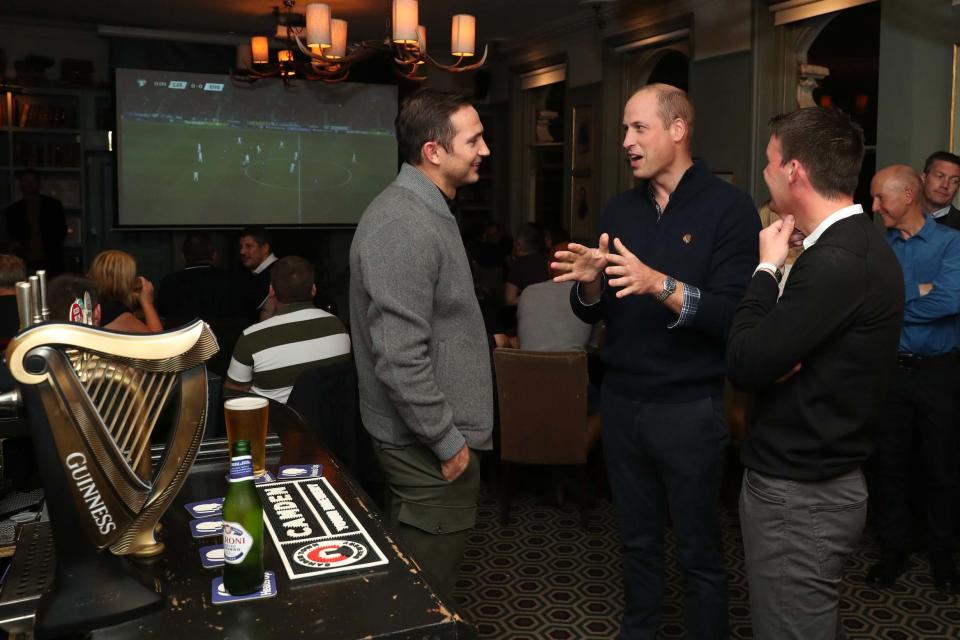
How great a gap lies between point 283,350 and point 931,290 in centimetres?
248

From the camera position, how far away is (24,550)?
4.33 feet

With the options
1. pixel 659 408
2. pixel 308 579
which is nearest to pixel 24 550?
pixel 308 579

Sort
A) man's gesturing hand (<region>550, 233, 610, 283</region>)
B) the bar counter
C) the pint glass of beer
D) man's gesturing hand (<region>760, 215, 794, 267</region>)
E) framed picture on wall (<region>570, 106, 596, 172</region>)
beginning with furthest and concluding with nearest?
framed picture on wall (<region>570, 106, 596, 172</region>)
man's gesturing hand (<region>550, 233, 610, 283</region>)
man's gesturing hand (<region>760, 215, 794, 267</region>)
the pint glass of beer
the bar counter

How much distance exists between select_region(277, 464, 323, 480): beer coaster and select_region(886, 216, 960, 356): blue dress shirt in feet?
7.96

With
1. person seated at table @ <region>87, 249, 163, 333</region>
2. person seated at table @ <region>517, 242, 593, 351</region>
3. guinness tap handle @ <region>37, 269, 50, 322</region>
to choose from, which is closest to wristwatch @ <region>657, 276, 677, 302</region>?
guinness tap handle @ <region>37, 269, 50, 322</region>

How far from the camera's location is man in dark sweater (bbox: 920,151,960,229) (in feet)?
12.9

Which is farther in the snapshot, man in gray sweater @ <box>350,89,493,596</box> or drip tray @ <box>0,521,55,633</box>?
man in gray sweater @ <box>350,89,493,596</box>

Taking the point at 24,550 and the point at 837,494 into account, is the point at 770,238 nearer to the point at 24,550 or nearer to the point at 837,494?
the point at 837,494

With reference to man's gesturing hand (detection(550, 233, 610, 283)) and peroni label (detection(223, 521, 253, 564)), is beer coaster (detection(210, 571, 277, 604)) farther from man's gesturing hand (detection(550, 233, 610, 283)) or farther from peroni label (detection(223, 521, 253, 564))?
man's gesturing hand (detection(550, 233, 610, 283))

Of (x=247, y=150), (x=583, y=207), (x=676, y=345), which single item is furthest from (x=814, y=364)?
(x=247, y=150)

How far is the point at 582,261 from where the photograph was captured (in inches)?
85.6

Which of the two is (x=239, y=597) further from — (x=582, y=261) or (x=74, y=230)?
(x=74, y=230)

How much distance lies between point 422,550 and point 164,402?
3.29ft

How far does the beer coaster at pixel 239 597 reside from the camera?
1.16 metres
